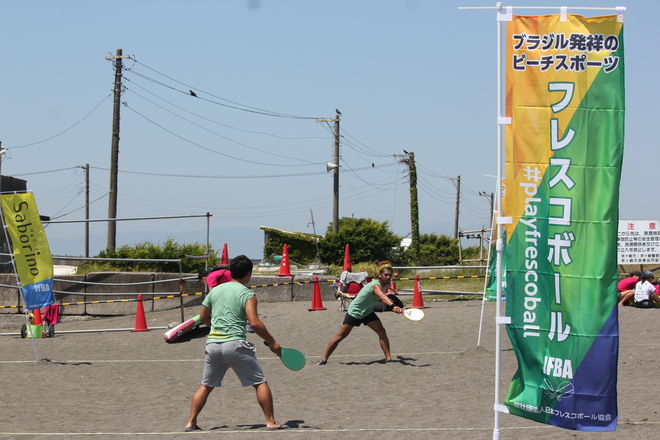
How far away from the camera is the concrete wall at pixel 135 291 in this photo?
18.5m

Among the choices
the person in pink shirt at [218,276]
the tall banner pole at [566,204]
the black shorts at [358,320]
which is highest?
the tall banner pole at [566,204]

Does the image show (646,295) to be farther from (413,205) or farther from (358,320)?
(413,205)

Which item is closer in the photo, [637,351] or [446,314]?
[637,351]

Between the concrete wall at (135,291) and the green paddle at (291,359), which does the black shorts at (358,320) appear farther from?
the concrete wall at (135,291)

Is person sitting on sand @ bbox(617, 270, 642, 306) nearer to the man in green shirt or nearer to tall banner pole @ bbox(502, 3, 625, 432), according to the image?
the man in green shirt

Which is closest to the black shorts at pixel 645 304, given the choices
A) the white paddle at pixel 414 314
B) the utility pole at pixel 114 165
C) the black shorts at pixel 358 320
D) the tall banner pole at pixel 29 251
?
the black shorts at pixel 358 320

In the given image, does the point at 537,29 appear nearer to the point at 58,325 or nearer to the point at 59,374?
the point at 59,374

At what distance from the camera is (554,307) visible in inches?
203

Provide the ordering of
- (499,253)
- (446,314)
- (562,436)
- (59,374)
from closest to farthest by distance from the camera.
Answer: (499,253)
(562,436)
(59,374)
(446,314)

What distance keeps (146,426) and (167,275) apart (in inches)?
448

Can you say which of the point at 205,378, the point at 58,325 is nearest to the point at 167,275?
the point at 58,325

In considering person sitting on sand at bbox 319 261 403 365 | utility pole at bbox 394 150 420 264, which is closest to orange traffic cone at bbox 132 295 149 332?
person sitting on sand at bbox 319 261 403 365

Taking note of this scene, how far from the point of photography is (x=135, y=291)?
740 inches

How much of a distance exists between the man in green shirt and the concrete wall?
37.3ft
